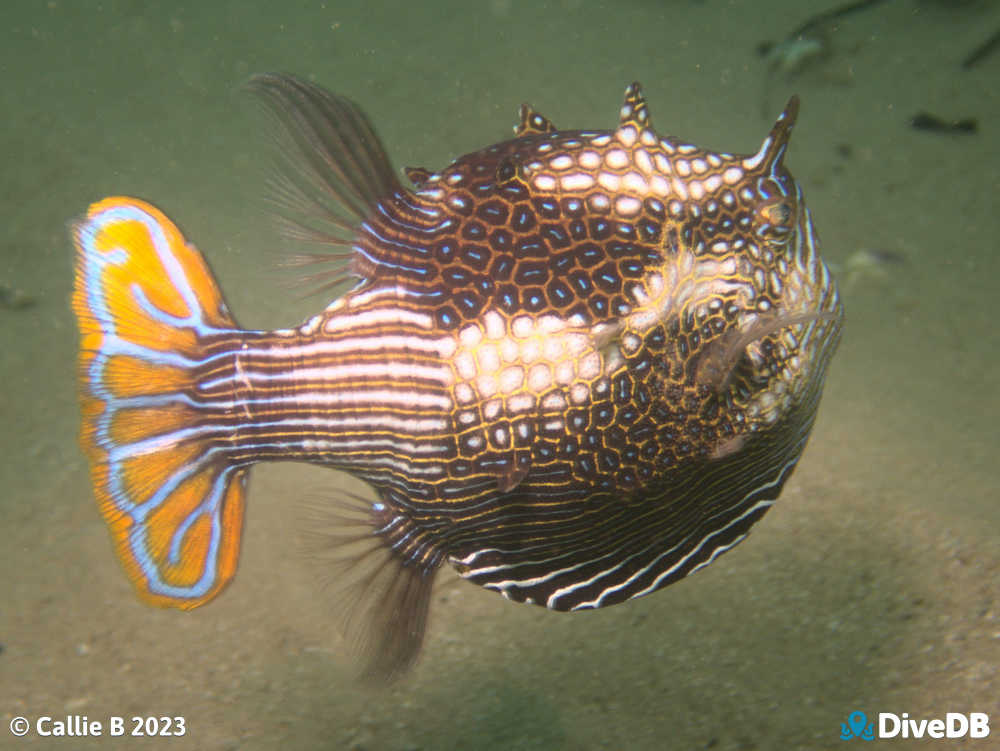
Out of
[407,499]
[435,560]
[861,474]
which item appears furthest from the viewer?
[861,474]

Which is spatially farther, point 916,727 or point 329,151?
point 916,727

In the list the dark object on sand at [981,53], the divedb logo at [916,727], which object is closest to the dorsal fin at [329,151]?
the divedb logo at [916,727]

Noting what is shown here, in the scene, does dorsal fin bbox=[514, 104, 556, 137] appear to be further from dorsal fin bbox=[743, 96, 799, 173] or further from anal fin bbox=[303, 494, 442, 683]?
anal fin bbox=[303, 494, 442, 683]

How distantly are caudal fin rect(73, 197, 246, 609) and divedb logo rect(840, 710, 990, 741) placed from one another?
231 cm

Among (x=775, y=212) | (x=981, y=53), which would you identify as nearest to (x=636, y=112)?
(x=775, y=212)

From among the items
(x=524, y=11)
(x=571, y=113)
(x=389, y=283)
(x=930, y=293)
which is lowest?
(x=389, y=283)

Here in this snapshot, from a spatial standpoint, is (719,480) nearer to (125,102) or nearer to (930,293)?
(930,293)

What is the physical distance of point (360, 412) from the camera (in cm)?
163

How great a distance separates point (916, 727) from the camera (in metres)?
2.28

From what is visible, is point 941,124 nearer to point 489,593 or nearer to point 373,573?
point 489,593

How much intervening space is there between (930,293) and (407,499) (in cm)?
552

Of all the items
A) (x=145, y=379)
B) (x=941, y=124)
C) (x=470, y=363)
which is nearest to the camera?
(x=470, y=363)

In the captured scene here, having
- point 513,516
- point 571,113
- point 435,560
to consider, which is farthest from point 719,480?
point 571,113

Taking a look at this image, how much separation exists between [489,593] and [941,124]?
7.12 metres
